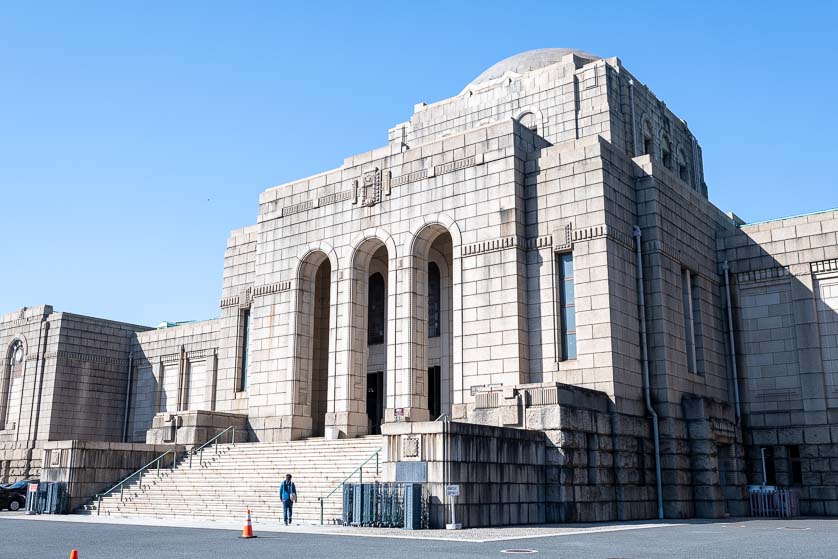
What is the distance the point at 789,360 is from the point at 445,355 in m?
13.3

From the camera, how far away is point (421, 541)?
1775 cm

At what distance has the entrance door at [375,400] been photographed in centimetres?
3644

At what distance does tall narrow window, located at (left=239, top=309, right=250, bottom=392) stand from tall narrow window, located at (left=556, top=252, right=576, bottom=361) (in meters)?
15.0

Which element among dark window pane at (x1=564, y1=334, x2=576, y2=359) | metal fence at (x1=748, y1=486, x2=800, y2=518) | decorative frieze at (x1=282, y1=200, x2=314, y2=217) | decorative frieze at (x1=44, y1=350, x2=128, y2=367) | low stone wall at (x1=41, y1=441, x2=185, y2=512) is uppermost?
decorative frieze at (x1=282, y1=200, x2=314, y2=217)

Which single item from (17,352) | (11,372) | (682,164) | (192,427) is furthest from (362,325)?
(11,372)

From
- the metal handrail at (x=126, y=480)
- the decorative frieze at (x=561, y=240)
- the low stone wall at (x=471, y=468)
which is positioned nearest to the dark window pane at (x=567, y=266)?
the decorative frieze at (x=561, y=240)

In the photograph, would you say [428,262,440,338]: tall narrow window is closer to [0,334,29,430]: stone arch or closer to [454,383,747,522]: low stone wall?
[454,383,747,522]: low stone wall

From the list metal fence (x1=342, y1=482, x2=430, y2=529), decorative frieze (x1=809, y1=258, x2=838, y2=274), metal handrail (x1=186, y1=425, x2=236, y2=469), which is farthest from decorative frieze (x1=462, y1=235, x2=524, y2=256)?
metal handrail (x1=186, y1=425, x2=236, y2=469)

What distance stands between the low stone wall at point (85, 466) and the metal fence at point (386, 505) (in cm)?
1199

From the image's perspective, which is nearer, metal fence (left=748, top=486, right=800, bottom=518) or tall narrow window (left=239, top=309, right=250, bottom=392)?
metal fence (left=748, top=486, right=800, bottom=518)

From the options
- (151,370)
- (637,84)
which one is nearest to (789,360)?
(637,84)

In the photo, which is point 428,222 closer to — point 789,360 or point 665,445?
point 665,445

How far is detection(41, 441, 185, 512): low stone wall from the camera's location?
96.5ft

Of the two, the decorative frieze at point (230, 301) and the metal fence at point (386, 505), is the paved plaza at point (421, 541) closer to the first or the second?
the metal fence at point (386, 505)
